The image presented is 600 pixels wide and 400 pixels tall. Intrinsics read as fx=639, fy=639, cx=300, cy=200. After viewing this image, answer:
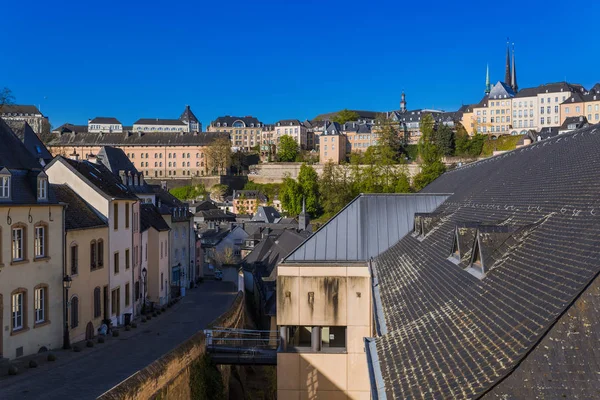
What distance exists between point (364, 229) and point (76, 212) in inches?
519

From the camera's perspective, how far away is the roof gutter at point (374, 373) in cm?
766

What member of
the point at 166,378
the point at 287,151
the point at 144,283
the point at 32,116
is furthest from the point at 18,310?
the point at 32,116


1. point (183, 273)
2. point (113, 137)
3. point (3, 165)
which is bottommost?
point (183, 273)

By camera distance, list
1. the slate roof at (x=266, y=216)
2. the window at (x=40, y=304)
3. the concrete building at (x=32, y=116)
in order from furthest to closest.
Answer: the concrete building at (x=32, y=116), the slate roof at (x=266, y=216), the window at (x=40, y=304)

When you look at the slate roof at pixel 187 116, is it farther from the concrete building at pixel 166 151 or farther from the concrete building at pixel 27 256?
the concrete building at pixel 27 256

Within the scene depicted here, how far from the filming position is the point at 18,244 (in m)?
22.2

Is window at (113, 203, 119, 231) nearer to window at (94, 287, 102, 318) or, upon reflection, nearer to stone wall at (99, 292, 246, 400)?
window at (94, 287, 102, 318)

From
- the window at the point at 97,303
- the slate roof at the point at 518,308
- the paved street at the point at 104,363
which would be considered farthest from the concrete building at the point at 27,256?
the slate roof at the point at 518,308

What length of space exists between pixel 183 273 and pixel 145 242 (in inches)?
460

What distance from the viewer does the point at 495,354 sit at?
6.48 m

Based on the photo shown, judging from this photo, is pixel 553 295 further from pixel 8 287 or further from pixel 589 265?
pixel 8 287

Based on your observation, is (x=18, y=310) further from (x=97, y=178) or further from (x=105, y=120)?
(x=105, y=120)

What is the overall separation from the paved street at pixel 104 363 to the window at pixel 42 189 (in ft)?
18.8

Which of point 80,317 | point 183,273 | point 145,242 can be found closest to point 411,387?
point 80,317
